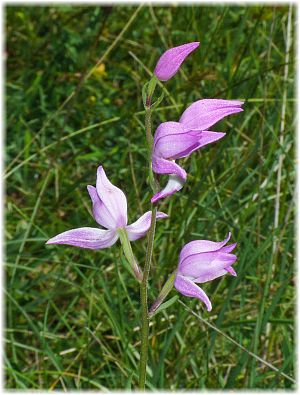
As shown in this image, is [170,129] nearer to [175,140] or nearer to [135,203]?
[175,140]

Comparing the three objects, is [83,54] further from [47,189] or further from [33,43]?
[47,189]

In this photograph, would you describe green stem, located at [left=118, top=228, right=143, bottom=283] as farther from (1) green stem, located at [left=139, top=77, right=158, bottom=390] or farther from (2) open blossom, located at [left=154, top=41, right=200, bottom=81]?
(2) open blossom, located at [left=154, top=41, right=200, bottom=81]

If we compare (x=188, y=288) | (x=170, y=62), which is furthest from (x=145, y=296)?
(x=170, y=62)

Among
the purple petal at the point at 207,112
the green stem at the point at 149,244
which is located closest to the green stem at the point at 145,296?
the green stem at the point at 149,244

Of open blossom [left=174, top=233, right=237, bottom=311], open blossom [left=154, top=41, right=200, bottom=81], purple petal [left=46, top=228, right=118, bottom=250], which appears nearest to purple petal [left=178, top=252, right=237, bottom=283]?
open blossom [left=174, top=233, right=237, bottom=311]

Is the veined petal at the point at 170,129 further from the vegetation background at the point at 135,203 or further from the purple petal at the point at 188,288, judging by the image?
the vegetation background at the point at 135,203
